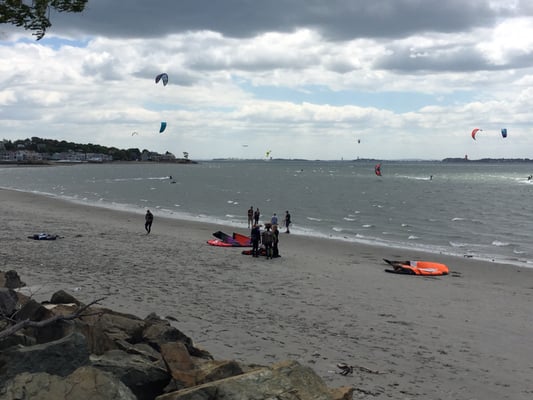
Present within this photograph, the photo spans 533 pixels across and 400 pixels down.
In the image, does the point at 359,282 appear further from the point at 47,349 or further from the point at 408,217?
the point at 408,217

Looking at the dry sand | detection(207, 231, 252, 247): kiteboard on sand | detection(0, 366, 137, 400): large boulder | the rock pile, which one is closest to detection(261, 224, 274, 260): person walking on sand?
the dry sand

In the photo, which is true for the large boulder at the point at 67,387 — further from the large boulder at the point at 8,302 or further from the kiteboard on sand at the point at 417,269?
the kiteboard on sand at the point at 417,269

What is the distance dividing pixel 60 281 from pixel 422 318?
8.11 meters

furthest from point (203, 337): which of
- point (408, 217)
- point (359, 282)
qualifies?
point (408, 217)

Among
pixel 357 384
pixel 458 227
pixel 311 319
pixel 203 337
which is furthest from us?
pixel 458 227

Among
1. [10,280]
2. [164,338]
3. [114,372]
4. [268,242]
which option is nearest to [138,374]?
[114,372]

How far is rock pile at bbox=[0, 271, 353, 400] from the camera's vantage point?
4.15 metres

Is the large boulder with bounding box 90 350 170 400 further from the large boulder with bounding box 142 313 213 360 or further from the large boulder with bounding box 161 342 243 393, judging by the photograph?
the large boulder with bounding box 142 313 213 360

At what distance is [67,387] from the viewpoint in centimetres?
412

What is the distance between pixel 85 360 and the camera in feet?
15.9

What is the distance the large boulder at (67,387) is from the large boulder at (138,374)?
602 mm

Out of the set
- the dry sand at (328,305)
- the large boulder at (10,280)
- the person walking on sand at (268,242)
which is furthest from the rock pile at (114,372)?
the person walking on sand at (268,242)

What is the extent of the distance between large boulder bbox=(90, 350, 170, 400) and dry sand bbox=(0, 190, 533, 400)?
2932 millimetres

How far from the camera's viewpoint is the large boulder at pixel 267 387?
4441 mm
